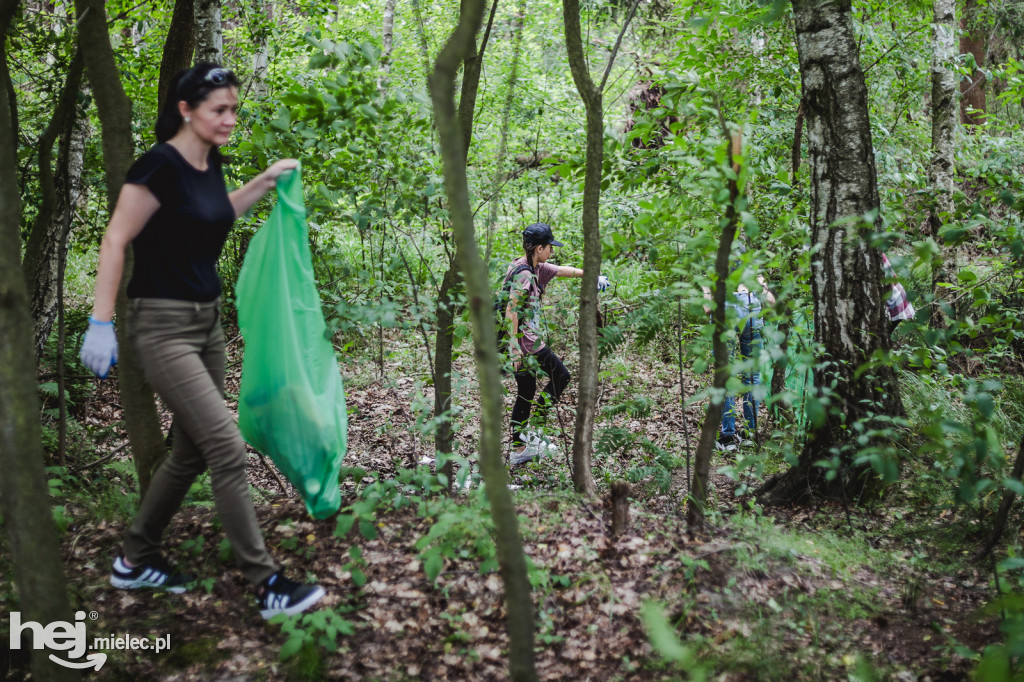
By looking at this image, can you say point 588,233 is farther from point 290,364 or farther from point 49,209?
point 49,209

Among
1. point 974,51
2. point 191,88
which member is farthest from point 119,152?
point 974,51

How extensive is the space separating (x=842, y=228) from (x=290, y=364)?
3.17 metres

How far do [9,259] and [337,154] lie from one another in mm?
1973

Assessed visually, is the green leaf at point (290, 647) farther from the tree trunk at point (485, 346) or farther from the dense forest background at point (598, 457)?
the tree trunk at point (485, 346)

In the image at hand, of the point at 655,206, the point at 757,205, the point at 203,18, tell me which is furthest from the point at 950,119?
the point at 203,18

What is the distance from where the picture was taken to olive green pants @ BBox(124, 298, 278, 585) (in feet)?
8.56

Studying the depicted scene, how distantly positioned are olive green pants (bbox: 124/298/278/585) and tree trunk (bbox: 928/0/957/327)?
21.4 ft

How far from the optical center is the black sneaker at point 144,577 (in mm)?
2885

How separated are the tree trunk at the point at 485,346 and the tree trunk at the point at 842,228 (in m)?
2.77

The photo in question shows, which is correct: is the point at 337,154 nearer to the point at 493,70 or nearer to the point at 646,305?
the point at 646,305

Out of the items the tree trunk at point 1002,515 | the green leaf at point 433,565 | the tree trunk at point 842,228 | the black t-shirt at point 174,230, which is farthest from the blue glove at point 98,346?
the tree trunk at point 1002,515

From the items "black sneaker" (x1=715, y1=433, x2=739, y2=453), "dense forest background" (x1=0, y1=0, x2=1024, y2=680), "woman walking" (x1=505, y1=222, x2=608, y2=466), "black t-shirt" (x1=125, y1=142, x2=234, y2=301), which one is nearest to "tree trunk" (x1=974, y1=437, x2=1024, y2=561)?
"dense forest background" (x1=0, y1=0, x2=1024, y2=680)

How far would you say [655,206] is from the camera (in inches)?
117

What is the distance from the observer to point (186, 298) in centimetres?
267
